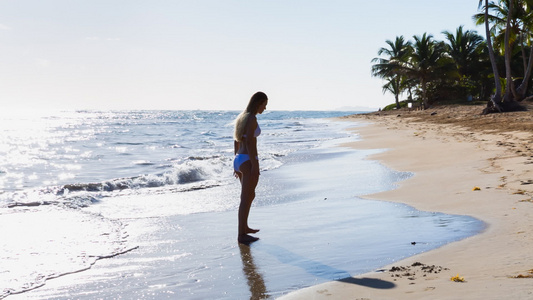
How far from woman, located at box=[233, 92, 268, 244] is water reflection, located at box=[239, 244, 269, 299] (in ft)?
1.73

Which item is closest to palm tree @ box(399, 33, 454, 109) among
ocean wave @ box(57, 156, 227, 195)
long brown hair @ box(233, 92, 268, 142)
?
ocean wave @ box(57, 156, 227, 195)

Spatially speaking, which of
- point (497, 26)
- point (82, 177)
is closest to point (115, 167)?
point (82, 177)

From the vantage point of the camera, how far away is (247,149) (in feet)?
18.3

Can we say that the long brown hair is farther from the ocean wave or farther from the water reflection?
the ocean wave

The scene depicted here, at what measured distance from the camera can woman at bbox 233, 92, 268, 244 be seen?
5.52 m

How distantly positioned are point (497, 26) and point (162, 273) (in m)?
31.9

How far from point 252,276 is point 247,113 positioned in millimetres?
2010

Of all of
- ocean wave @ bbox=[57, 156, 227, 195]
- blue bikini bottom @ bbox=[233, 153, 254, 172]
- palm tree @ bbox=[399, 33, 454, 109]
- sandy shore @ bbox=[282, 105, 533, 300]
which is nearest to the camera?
sandy shore @ bbox=[282, 105, 533, 300]

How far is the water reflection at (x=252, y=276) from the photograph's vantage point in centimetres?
368

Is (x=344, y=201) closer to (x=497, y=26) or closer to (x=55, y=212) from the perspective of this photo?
(x=55, y=212)

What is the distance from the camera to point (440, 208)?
628cm

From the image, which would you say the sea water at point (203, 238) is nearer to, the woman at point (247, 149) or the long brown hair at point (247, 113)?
the woman at point (247, 149)

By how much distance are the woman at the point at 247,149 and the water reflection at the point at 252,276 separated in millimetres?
527

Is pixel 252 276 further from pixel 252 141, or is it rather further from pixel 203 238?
pixel 252 141
